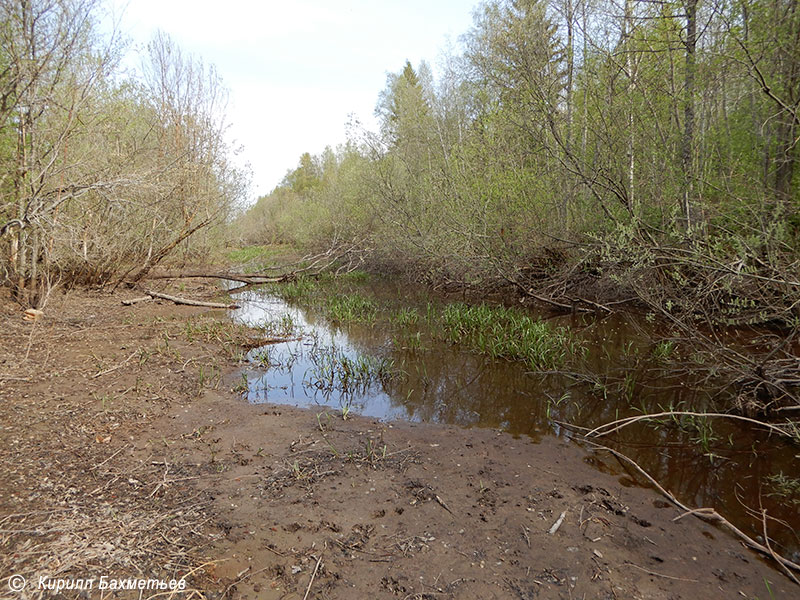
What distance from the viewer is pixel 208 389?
5898 millimetres

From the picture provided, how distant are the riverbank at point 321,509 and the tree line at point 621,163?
7.43ft

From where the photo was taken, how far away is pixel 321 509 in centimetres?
327

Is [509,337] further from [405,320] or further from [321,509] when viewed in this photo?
[321,509]

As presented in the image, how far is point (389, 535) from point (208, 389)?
3.77 meters

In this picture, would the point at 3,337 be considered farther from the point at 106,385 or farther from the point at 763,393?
the point at 763,393

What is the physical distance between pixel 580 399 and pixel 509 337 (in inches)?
90.3

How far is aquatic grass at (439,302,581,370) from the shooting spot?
7094 mm

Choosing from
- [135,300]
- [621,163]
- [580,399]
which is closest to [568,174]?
[621,163]

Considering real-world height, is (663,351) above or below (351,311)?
below

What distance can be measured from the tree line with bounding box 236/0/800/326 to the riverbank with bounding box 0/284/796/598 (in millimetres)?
2265

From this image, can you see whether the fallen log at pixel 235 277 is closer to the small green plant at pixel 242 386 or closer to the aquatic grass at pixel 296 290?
the aquatic grass at pixel 296 290

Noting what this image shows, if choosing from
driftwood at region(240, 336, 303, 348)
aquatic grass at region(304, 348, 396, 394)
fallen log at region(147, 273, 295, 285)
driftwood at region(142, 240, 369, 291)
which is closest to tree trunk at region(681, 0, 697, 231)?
aquatic grass at region(304, 348, 396, 394)

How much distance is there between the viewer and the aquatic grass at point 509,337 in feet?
23.3

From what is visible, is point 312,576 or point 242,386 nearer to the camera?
point 312,576
